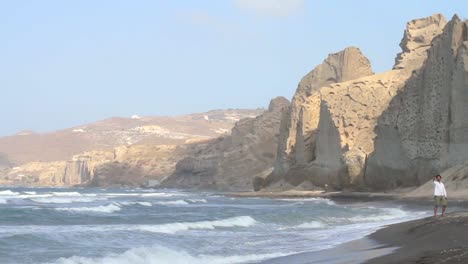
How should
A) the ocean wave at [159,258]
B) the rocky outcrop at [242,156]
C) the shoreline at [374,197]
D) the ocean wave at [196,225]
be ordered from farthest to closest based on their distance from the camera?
the rocky outcrop at [242,156], the shoreline at [374,197], the ocean wave at [196,225], the ocean wave at [159,258]

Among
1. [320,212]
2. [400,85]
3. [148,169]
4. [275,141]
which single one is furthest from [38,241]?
[148,169]

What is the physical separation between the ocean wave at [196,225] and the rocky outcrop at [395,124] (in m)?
16.4

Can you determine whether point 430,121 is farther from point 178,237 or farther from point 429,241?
point 429,241

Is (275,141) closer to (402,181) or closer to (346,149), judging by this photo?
(346,149)

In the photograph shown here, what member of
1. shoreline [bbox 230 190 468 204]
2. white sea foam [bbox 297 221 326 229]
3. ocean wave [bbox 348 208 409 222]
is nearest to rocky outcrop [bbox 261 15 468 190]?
shoreline [bbox 230 190 468 204]

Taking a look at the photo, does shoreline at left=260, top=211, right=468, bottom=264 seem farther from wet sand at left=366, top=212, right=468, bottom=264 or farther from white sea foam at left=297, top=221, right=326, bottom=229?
white sea foam at left=297, top=221, right=326, bottom=229

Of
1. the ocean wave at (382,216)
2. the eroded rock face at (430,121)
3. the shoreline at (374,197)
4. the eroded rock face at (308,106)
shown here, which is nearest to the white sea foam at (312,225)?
the ocean wave at (382,216)

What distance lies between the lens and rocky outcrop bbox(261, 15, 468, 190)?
139 feet

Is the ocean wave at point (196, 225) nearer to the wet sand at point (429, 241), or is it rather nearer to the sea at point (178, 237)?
the sea at point (178, 237)

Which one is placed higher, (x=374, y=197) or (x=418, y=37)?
(x=418, y=37)

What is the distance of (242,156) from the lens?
9688 cm

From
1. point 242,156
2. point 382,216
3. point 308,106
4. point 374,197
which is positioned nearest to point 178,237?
point 382,216

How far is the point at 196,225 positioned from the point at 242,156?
228 feet

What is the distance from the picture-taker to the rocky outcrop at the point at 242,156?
95125 millimetres
